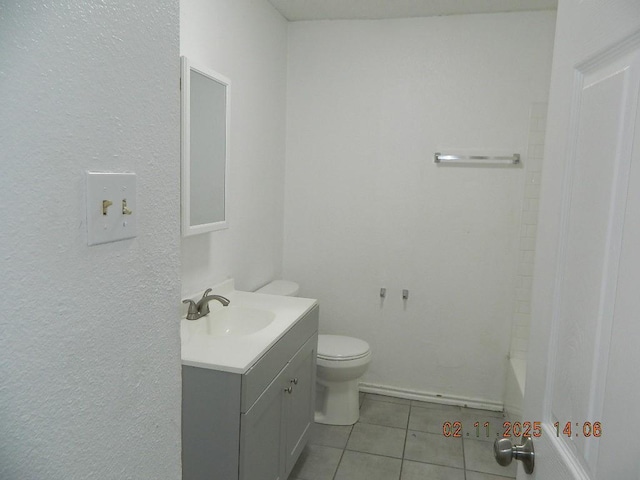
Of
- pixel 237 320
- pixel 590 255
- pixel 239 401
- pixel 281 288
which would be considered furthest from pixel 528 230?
pixel 590 255

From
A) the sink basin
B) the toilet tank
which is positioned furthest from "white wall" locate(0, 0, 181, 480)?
the toilet tank

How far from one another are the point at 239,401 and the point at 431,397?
2010 mm

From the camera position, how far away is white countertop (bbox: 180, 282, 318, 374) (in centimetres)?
167

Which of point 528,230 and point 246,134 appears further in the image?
point 528,230

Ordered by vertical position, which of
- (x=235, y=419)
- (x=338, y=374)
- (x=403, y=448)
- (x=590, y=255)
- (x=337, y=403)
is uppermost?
(x=590, y=255)

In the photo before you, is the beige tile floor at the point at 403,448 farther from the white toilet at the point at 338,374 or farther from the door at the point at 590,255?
the door at the point at 590,255

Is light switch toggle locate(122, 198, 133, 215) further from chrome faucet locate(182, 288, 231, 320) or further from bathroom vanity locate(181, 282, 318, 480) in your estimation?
chrome faucet locate(182, 288, 231, 320)

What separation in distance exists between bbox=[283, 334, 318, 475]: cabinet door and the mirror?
732 millimetres

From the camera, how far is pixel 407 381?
11.0 feet

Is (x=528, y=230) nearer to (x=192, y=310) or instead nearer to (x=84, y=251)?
(x=192, y=310)

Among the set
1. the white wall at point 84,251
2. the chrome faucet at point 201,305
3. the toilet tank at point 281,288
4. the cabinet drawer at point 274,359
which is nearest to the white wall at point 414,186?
the toilet tank at point 281,288

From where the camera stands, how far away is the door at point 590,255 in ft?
1.95

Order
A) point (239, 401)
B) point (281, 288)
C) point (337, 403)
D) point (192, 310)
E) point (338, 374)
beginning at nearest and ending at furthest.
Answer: point (239, 401) → point (192, 310) → point (338, 374) → point (337, 403) → point (281, 288)

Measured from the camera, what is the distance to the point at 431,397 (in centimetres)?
330
